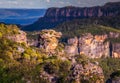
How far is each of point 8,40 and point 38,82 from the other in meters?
36.6

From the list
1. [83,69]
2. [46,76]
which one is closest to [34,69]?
[46,76]

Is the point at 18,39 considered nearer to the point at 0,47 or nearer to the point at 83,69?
the point at 0,47

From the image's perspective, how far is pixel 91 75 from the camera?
8300cm

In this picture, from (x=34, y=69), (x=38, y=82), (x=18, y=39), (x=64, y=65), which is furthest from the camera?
(x=18, y=39)

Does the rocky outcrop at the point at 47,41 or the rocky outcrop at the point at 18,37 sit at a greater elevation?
the rocky outcrop at the point at 18,37

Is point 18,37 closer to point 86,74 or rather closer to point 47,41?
point 47,41

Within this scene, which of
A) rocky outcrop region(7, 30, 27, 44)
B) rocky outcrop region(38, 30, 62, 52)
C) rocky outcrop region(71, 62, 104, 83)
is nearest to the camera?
rocky outcrop region(71, 62, 104, 83)

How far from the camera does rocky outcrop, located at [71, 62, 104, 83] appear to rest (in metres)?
81.5

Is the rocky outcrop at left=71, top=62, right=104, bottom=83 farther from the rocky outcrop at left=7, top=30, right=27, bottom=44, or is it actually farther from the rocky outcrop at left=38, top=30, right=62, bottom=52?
the rocky outcrop at left=38, top=30, right=62, bottom=52

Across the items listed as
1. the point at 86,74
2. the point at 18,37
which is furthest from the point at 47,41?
the point at 86,74

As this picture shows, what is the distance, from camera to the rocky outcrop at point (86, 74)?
81500 mm

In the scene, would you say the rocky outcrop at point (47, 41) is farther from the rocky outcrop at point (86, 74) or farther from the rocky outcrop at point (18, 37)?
the rocky outcrop at point (86, 74)

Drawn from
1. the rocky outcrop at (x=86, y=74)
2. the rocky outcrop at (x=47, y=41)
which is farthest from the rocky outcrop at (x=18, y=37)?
the rocky outcrop at (x=86, y=74)

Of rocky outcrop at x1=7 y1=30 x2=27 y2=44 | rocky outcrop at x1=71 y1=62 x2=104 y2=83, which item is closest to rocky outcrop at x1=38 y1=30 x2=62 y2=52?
rocky outcrop at x1=7 y1=30 x2=27 y2=44
